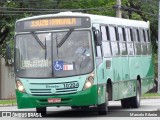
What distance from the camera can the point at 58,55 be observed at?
19.7 metres

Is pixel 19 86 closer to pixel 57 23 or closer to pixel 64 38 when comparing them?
pixel 64 38

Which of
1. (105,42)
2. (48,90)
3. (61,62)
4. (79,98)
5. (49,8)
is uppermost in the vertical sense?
(49,8)

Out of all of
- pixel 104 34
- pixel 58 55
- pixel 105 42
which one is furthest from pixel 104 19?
pixel 58 55

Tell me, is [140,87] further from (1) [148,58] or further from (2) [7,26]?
(2) [7,26]

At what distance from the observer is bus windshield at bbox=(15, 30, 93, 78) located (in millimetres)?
19587

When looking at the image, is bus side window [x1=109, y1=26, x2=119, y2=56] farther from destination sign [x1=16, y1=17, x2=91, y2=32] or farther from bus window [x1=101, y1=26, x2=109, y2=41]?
destination sign [x1=16, y1=17, x2=91, y2=32]

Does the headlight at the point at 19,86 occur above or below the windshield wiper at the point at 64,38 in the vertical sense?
below

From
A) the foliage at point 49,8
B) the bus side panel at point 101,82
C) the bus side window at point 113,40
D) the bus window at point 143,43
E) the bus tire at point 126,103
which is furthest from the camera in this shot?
the foliage at point 49,8

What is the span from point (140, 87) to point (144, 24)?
325cm

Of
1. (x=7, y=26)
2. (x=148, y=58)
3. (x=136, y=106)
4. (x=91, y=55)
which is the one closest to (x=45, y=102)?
(x=91, y=55)

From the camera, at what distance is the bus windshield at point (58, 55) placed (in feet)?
64.3

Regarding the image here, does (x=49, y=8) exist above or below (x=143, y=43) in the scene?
above

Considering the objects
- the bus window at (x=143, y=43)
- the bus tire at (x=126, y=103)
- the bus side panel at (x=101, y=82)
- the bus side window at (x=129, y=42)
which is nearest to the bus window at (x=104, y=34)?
the bus side panel at (x=101, y=82)

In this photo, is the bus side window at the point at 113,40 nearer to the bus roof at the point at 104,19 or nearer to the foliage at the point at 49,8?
the bus roof at the point at 104,19
